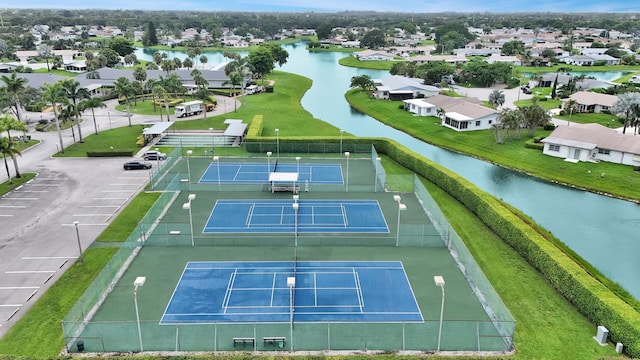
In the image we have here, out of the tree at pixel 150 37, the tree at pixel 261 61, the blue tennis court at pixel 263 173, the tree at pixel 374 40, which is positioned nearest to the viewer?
the blue tennis court at pixel 263 173

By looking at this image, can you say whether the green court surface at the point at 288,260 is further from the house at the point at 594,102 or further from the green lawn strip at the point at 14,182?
the house at the point at 594,102

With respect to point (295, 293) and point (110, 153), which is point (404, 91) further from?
point (295, 293)

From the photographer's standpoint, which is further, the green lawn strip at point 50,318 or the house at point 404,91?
the house at point 404,91

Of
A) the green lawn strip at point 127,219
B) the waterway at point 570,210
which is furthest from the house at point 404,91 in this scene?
the green lawn strip at point 127,219

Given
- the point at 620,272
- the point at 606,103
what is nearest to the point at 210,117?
the point at 620,272

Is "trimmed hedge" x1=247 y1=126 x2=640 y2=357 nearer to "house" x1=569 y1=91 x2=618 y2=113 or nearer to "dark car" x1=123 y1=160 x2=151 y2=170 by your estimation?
"dark car" x1=123 y1=160 x2=151 y2=170

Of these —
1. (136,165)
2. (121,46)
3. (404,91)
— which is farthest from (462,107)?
(121,46)

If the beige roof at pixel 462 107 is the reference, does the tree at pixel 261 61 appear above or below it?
above
